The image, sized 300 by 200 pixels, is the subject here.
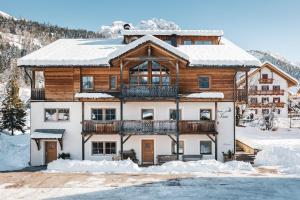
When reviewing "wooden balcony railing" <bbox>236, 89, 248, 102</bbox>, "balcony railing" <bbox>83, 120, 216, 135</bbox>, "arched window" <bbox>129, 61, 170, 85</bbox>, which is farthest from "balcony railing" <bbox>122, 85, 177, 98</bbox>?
"wooden balcony railing" <bbox>236, 89, 248, 102</bbox>

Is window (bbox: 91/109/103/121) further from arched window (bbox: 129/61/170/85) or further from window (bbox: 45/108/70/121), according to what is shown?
arched window (bbox: 129/61/170/85)

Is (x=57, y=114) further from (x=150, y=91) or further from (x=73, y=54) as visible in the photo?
(x=150, y=91)

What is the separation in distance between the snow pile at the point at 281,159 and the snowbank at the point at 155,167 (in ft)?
8.91

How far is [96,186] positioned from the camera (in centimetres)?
1912

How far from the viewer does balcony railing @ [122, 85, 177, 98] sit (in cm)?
2616

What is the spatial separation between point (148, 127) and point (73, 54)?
355 inches

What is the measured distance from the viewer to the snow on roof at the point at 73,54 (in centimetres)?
2666

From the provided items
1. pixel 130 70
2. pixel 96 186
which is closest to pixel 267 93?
pixel 130 70

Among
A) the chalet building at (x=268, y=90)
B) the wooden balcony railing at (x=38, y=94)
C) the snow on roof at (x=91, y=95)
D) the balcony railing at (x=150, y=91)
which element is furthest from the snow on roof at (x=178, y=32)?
the chalet building at (x=268, y=90)

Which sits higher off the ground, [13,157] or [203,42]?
[203,42]

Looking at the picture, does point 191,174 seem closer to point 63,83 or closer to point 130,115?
point 130,115

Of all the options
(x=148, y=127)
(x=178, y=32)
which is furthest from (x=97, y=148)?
(x=178, y=32)

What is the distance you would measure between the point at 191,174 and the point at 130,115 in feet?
25.5

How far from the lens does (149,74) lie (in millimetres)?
27453
